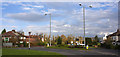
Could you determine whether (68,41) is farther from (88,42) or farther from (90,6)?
(90,6)

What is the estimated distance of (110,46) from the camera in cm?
3922

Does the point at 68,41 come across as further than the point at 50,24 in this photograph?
Yes

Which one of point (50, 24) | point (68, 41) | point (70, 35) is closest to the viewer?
point (50, 24)

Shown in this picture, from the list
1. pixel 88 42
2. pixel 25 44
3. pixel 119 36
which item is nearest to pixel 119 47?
pixel 119 36

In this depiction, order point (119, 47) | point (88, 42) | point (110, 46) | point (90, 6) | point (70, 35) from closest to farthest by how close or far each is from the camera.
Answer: point (90, 6)
point (119, 47)
point (110, 46)
point (88, 42)
point (70, 35)

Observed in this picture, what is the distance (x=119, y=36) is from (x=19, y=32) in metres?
46.7

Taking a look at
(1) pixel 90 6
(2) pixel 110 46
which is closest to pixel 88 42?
(2) pixel 110 46

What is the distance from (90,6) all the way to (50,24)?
1870 centimetres

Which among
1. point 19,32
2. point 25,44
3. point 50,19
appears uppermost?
point 50,19

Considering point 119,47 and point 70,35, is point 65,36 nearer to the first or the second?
point 70,35

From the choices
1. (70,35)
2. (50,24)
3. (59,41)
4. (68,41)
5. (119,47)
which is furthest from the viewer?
(70,35)

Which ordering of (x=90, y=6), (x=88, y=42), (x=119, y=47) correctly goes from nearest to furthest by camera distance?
(x=90, y=6) < (x=119, y=47) < (x=88, y=42)

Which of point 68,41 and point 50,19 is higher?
point 50,19

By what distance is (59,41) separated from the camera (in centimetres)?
6338
